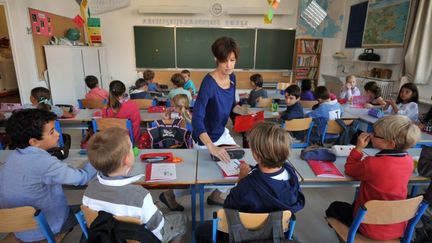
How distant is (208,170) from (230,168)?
0.49ft

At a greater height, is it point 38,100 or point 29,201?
point 38,100

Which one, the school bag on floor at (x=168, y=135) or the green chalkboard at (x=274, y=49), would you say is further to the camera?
the green chalkboard at (x=274, y=49)

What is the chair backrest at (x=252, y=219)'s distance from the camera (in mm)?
1184

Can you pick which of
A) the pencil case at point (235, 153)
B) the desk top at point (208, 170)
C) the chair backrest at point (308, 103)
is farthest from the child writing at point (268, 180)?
the chair backrest at point (308, 103)

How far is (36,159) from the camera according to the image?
1.42m

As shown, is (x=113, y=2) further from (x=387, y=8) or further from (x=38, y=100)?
(x=387, y=8)

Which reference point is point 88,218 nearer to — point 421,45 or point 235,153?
point 235,153

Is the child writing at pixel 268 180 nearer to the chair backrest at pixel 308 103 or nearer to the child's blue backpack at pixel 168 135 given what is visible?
the child's blue backpack at pixel 168 135

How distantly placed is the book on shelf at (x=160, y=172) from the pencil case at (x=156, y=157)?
5 cm

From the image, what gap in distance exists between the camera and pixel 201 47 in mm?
7191

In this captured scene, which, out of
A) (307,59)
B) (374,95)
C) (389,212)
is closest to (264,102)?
(374,95)

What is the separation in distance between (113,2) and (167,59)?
191 cm

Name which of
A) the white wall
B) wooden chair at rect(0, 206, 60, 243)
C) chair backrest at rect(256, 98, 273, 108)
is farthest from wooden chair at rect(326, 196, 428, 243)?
the white wall

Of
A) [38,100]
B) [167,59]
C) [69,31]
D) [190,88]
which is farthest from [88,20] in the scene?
[38,100]
